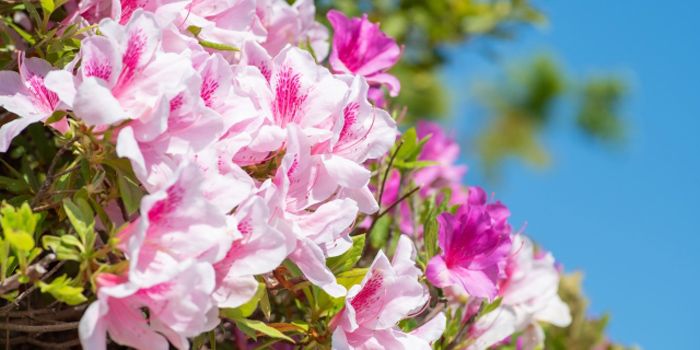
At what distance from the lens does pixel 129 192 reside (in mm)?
960

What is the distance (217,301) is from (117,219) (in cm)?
26

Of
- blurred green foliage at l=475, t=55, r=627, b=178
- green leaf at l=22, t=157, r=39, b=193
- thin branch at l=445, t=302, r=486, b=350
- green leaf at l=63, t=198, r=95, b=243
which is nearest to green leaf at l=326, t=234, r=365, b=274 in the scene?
thin branch at l=445, t=302, r=486, b=350

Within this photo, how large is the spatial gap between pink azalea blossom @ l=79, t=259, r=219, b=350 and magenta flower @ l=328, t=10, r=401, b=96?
0.69 meters

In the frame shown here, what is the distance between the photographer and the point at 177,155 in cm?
94

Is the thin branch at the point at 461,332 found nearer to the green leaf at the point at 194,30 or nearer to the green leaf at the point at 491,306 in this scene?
the green leaf at the point at 491,306

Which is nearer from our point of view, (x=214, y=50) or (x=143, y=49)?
(x=143, y=49)

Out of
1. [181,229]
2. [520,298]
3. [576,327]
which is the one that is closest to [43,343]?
[181,229]

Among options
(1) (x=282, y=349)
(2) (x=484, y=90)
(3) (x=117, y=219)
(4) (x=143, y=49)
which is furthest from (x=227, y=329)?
(2) (x=484, y=90)

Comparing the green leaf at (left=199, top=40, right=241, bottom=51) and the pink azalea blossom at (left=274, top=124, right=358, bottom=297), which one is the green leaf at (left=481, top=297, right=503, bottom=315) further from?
the green leaf at (left=199, top=40, right=241, bottom=51)

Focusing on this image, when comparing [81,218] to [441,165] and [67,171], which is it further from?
[441,165]

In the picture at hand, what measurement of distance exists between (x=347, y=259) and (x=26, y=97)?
0.54 meters

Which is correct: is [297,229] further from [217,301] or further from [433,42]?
[433,42]

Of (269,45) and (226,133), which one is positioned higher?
(269,45)

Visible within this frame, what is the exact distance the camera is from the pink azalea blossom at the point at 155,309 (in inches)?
32.6
